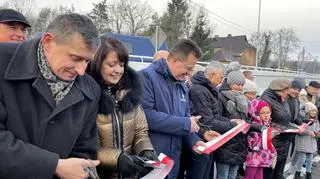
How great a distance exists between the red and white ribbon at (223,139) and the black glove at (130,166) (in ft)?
4.06

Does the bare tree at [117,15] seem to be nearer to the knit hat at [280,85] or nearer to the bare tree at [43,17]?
the bare tree at [43,17]

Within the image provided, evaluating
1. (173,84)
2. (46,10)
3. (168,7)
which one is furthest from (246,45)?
(173,84)

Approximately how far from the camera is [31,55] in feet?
6.48

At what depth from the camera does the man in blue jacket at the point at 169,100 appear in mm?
3477

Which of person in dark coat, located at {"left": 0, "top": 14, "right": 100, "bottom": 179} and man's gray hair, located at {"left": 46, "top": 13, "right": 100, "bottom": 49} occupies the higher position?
man's gray hair, located at {"left": 46, "top": 13, "right": 100, "bottom": 49}

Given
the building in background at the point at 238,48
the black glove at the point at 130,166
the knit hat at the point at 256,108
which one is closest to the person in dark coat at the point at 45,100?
the black glove at the point at 130,166

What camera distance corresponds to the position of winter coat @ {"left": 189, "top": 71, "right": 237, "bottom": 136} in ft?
14.5

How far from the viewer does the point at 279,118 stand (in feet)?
18.8

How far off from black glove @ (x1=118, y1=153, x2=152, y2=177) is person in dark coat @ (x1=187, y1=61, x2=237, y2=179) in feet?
5.64

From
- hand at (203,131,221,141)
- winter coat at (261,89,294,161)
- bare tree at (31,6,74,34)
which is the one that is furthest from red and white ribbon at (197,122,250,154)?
bare tree at (31,6,74,34)

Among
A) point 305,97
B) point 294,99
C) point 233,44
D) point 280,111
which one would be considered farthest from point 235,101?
point 233,44

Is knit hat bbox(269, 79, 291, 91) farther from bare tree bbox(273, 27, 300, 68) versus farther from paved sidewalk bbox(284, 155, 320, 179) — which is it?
bare tree bbox(273, 27, 300, 68)

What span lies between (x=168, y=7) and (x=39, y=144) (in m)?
51.1

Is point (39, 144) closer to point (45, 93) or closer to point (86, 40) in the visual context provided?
point (45, 93)
